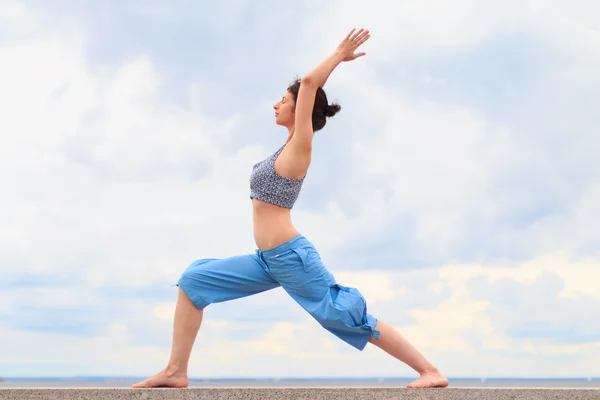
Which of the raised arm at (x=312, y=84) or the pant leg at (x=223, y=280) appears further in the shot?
the pant leg at (x=223, y=280)

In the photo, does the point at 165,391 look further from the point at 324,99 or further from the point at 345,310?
the point at 324,99

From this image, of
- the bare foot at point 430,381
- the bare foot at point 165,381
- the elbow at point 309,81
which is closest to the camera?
the elbow at point 309,81

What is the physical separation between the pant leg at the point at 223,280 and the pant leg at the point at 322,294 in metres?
0.21

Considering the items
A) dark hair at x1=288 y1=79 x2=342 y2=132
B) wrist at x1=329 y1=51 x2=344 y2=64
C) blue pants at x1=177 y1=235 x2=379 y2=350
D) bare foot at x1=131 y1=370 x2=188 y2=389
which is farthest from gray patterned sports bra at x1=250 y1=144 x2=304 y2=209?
bare foot at x1=131 y1=370 x2=188 y2=389

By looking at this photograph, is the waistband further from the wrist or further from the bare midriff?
the wrist

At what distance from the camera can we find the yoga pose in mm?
5184

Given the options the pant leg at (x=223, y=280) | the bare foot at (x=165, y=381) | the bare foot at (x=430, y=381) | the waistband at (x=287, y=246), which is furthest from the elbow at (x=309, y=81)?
the bare foot at (x=165, y=381)

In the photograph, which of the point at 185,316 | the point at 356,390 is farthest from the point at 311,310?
the point at 185,316

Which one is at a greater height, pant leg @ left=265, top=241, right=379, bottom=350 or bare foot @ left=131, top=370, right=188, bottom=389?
pant leg @ left=265, top=241, right=379, bottom=350

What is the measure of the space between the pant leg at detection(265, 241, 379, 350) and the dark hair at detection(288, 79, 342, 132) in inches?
37.0

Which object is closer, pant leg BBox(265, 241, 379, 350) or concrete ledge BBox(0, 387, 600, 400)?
concrete ledge BBox(0, 387, 600, 400)

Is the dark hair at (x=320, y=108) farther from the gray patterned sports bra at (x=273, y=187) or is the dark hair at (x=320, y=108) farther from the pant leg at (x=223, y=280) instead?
the pant leg at (x=223, y=280)

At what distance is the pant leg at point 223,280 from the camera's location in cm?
548

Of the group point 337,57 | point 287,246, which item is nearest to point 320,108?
point 337,57
